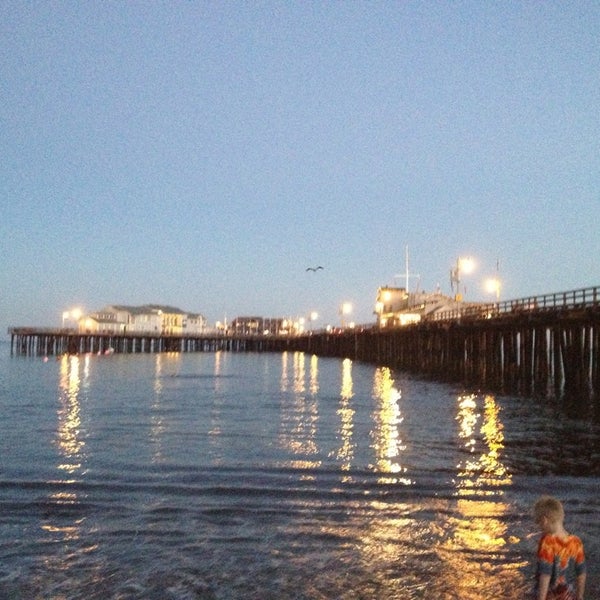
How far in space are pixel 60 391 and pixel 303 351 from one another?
8488 cm

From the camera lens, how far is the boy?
4730 mm

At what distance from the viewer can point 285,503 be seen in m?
10.5

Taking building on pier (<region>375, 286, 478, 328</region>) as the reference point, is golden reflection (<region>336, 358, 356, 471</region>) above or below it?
below

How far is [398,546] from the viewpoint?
8.27m

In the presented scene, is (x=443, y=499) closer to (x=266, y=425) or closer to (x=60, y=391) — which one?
(x=266, y=425)

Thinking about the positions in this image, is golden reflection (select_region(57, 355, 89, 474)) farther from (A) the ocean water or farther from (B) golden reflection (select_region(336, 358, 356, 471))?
(B) golden reflection (select_region(336, 358, 356, 471))

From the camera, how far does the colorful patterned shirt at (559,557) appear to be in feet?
15.7

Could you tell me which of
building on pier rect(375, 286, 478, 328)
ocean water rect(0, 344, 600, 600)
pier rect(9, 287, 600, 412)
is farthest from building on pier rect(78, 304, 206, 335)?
ocean water rect(0, 344, 600, 600)

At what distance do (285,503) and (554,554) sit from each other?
6120mm

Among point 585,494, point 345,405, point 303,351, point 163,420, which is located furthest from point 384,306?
point 585,494

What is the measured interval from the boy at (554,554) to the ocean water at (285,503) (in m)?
2.09

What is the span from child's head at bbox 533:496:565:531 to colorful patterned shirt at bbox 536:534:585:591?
117 millimetres

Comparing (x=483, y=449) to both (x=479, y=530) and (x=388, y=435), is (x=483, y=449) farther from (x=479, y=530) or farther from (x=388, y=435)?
(x=479, y=530)

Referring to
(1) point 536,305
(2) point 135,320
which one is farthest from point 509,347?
(2) point 135,320
